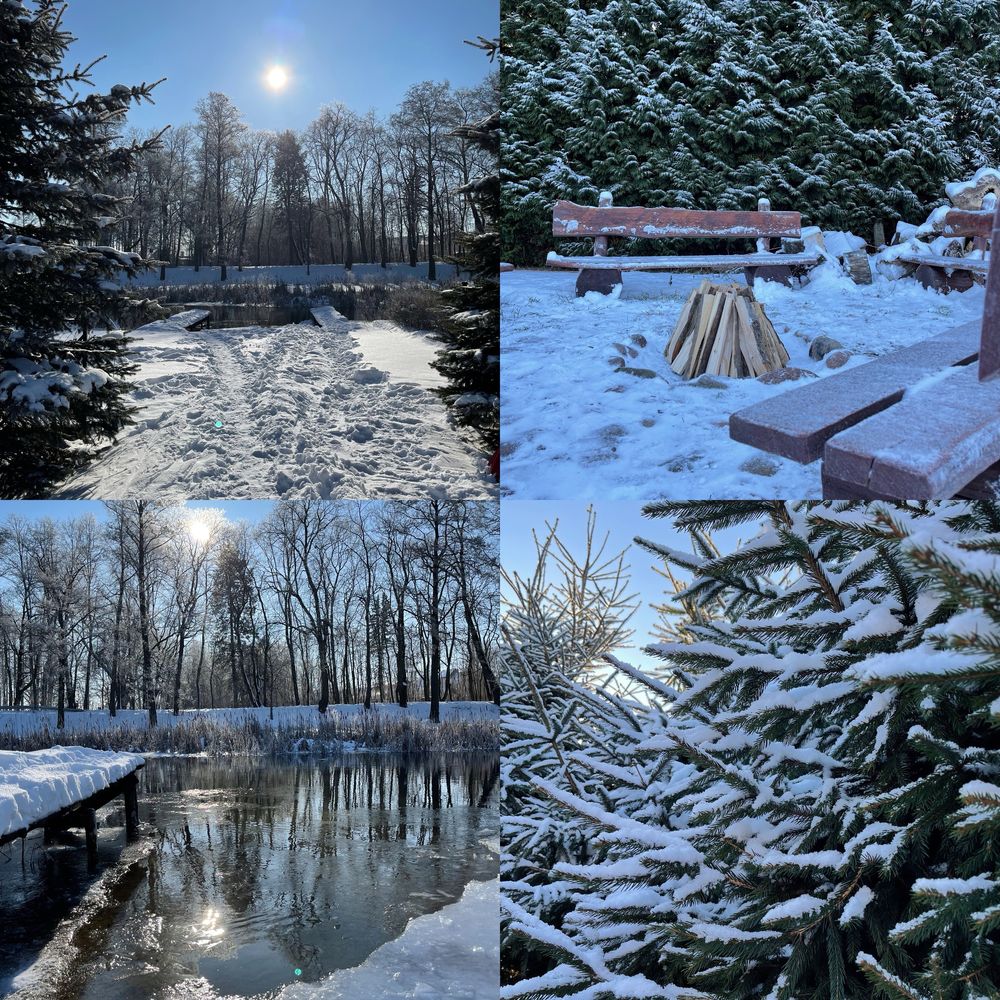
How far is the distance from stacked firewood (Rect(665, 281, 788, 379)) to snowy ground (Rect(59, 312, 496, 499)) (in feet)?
4.57

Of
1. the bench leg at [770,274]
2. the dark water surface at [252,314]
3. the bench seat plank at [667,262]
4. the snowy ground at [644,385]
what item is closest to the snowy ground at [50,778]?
the snowy ground at [644,385]

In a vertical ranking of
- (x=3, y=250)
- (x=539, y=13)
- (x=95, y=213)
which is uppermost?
(x=539, y=13)

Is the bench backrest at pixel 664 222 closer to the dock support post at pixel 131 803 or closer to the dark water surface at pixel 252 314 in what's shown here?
the dark water surface at pixel 252 314

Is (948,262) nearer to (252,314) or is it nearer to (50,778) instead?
(252,314)

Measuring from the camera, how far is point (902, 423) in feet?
6.44

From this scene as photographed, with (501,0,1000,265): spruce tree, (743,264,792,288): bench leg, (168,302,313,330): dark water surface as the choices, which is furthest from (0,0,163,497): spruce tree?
(743,264,792,288): bench leg

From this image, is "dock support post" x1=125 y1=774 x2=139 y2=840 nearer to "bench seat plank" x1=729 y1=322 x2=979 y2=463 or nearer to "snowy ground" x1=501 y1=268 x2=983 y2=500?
"snowy ground" x1=501 y1=268 x2=983 y2=500

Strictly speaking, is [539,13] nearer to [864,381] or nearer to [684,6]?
[684,6]

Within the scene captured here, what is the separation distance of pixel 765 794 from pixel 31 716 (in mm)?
4975

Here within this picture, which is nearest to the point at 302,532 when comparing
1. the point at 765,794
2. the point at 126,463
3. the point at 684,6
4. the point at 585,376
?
the point at 126,463

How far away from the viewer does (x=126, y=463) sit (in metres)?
4.89

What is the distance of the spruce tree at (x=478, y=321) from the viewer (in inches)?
194

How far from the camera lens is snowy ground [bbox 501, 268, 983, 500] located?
2.63 metres

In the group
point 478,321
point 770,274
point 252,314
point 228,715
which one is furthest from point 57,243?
point 770,274
